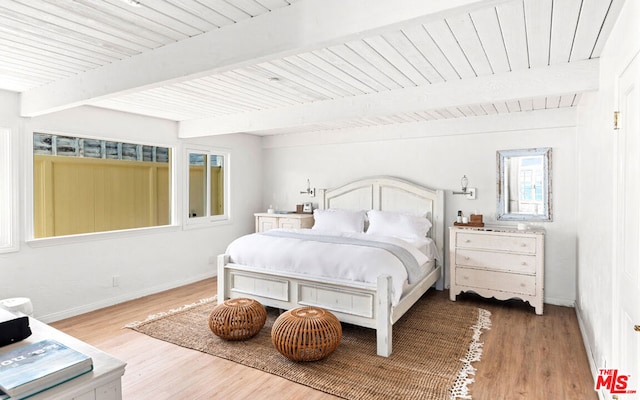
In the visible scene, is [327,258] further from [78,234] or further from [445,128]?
[78,234]

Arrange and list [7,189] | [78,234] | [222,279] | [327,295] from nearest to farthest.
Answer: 1. [327,295]
2. [7,189]
3. [222,279]
4. [78,234]

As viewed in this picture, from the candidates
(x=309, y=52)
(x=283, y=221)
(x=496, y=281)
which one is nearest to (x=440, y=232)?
(x=496, y=281)

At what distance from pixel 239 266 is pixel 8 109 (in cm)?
270

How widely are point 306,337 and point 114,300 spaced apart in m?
2.85

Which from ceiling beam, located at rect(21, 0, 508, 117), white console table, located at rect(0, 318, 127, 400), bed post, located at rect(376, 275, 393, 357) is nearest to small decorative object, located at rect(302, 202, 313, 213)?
bed post, located at rect(376, 275, 393, 357)

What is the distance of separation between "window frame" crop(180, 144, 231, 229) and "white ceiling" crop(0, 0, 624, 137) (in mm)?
1496

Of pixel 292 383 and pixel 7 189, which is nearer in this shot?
pixel 292 383

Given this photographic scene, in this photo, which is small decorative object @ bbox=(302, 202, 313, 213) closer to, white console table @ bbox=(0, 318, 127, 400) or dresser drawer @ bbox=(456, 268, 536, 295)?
dresser drawer @ bbox=(456, 268, 536, 295)

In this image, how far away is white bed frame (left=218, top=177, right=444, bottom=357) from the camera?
3.04m

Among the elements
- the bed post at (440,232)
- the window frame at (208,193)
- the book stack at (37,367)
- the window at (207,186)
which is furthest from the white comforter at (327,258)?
the book stack at (37,367)

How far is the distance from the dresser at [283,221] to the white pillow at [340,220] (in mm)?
315

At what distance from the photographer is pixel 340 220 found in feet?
17.2

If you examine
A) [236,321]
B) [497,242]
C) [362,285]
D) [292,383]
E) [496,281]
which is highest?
[497,242]

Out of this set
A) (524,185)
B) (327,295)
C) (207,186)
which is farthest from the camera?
(207,186)
